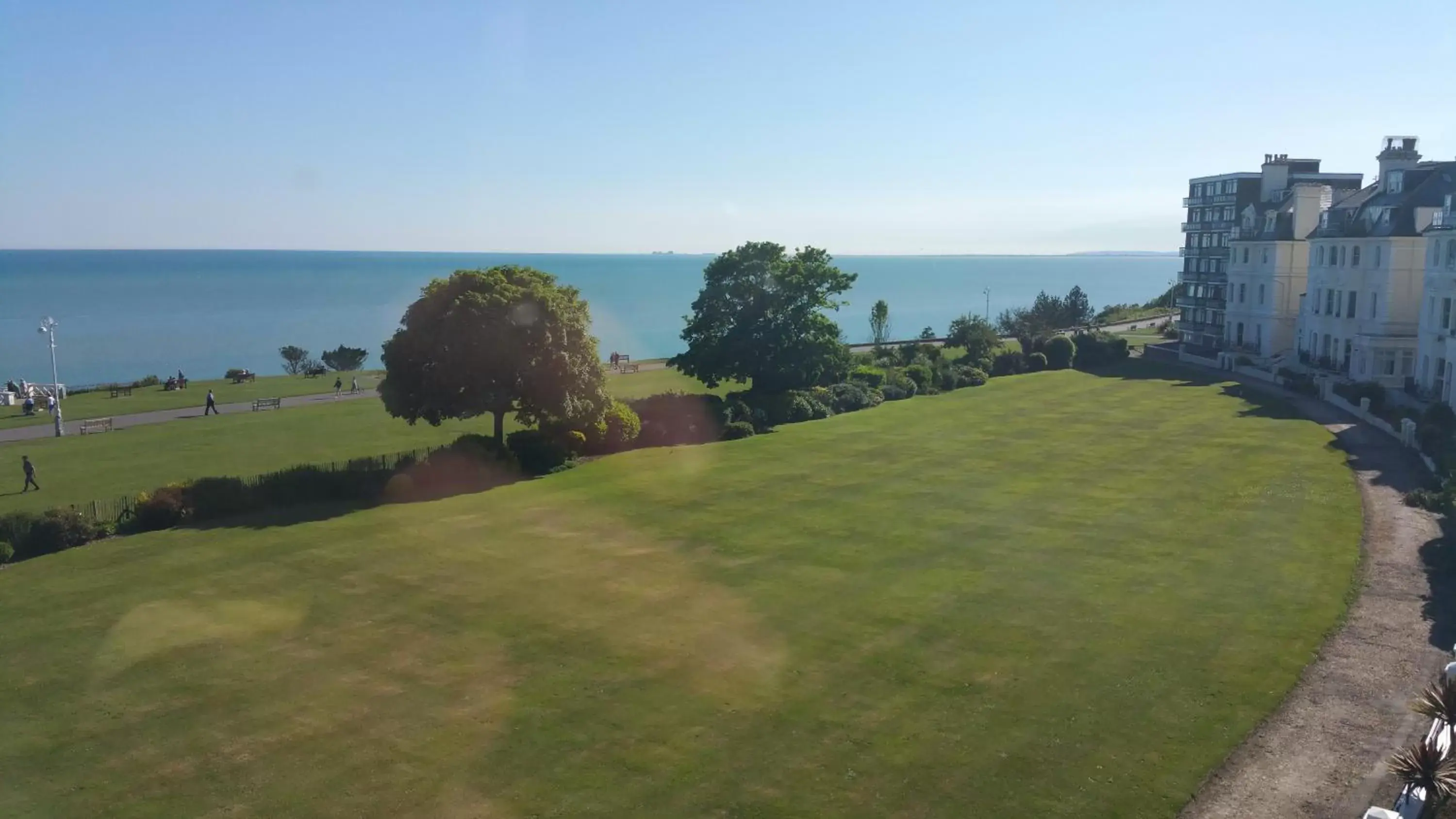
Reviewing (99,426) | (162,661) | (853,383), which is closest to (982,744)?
(162,661)

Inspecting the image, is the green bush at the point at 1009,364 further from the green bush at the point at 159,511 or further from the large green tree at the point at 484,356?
the green bush at the point at 159,511

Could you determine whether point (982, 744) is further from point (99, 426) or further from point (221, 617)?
point (99, 426)

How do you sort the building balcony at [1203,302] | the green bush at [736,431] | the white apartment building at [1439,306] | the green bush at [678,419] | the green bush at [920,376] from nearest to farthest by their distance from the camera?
the green bush at [678,419], the green bush at [736,431], the white apartment building at [1439,306], the green bush at [920,376], the building balcony at [1203,302]

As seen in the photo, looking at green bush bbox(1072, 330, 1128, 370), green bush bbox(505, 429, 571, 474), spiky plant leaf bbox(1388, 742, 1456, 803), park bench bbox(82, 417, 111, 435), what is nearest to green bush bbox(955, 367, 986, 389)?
green bush bbox(1072, 330, 1128, 370)

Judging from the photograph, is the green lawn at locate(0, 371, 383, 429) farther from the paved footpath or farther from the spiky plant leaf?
the spiky plant leaf

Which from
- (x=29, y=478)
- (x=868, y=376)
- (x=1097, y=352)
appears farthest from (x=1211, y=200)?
(x=29, y=478)

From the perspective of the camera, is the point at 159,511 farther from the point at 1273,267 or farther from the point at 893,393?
the point at 1273,267

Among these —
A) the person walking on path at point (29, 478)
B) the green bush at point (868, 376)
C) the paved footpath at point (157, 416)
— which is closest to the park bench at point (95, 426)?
the paved footpath at point (157, 416)
